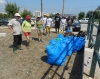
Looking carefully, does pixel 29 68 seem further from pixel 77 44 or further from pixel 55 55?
pixel 77 44

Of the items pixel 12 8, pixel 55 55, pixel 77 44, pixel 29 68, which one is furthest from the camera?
pixel 12 8

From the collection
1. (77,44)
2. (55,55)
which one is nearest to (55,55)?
(55,55)

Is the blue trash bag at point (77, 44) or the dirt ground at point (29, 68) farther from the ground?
the blue trash bag at point (77, 44)

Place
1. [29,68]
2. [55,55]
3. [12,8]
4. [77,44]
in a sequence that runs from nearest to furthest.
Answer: [29,68], [55,55], [77,44], [12,8]

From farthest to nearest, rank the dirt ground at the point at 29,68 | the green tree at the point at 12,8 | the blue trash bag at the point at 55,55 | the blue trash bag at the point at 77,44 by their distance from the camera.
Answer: the green tree at the point at 12,8 < the blue trash bag at the point at 77,44 < the blue trash bag at the point at 55,55 < the dirt ground at the point at 29,68

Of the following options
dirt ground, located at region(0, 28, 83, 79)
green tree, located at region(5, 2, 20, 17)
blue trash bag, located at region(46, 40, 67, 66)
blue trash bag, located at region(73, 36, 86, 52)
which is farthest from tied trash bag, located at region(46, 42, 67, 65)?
green tree, located at region(5, 2, 20, 17)

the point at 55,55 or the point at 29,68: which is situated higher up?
the point at 55,55

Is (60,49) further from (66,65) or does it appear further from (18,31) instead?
(18,31)

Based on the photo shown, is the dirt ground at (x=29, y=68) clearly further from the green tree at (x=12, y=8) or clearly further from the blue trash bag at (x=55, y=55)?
the green tree at (x=12, y=8)

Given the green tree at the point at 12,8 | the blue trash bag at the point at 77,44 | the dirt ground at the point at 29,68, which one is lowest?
the dirt ground at the point at 29,68

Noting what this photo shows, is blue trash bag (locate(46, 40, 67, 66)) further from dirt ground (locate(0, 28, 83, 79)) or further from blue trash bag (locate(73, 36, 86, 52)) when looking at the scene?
blue trash bag (locate(73, 36, 86, 52))

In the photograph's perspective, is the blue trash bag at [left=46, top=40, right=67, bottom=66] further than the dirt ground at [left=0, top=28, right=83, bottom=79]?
Yes

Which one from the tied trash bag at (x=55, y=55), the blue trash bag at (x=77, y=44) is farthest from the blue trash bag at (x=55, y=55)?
the blue trash bag at (x=77, y=44)

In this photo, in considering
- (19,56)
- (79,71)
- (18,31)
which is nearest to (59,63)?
(79,71)
